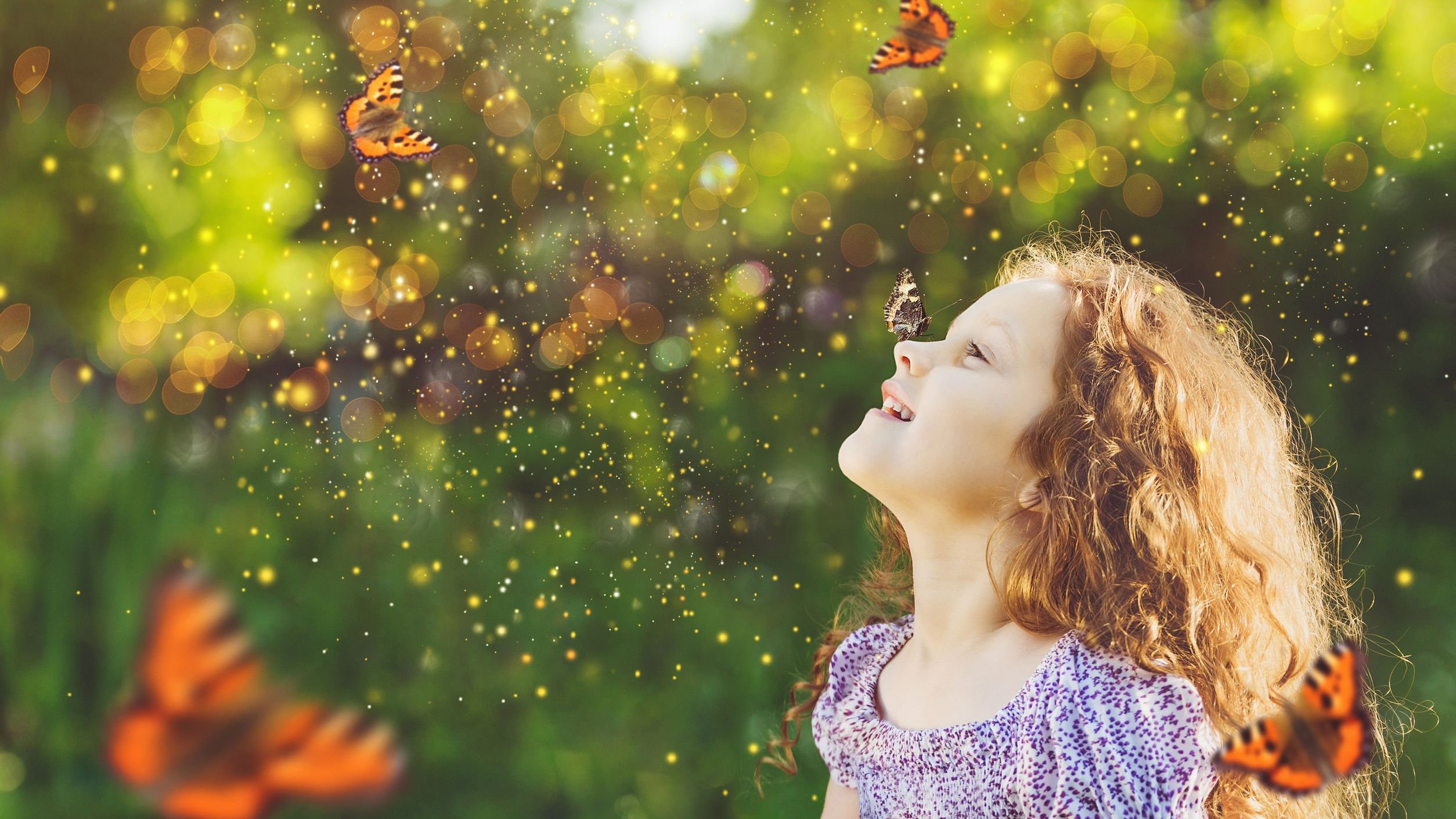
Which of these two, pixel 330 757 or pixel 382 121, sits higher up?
pixel 382 121

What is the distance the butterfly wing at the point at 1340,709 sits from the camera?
1.67 feet

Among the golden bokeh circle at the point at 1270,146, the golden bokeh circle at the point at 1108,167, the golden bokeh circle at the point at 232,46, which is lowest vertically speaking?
the golden bokeh circle at the point at 1108,167

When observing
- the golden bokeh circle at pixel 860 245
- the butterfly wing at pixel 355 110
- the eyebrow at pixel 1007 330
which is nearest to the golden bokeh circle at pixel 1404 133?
the golden bokeh circle at pixel 860 245

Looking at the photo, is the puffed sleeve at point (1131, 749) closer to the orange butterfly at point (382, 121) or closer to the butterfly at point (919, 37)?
the butterfly at point (919, 37)

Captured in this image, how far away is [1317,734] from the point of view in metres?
0.53

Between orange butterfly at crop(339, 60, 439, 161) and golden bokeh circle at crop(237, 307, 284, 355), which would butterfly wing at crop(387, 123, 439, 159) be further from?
golden bokeh circle at crop(237, 307, 284, 355)

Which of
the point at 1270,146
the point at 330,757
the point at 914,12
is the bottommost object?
the point at 330,757

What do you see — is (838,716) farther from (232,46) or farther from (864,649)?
(232,46)

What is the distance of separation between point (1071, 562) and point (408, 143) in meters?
1.03

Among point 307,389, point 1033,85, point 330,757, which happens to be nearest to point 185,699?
point 330,757

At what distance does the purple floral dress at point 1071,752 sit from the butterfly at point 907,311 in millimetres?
362

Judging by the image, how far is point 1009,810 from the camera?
84 centimetres

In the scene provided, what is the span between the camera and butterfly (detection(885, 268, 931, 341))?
3.59 feet

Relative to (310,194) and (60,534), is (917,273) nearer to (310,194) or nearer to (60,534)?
(310,194)
